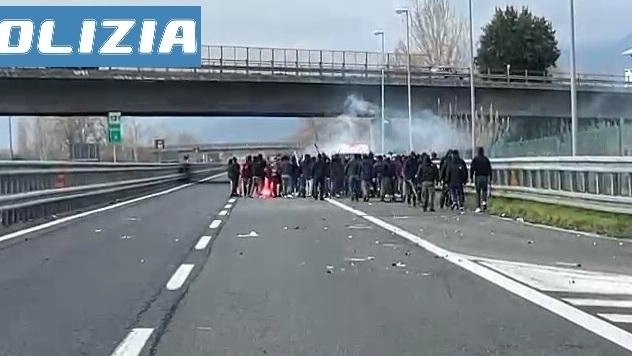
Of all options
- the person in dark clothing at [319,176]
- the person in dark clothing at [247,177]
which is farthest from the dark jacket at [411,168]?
the person in dark clothing at [247,177]

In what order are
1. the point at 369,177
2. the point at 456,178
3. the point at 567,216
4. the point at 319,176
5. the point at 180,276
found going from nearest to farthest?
the point at 180,276
the point at 567,216
the point at 456,178
the point at 369,177
the point at 319,176

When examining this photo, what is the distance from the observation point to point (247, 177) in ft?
129

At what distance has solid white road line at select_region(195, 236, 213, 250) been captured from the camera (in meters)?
15.5

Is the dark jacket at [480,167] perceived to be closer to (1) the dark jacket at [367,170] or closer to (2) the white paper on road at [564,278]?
(1) the dark jacket at [367,170]

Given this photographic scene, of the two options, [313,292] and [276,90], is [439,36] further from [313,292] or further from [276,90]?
[313,292]

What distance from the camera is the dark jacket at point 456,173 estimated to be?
26641 mm

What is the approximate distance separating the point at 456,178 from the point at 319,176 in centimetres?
1102

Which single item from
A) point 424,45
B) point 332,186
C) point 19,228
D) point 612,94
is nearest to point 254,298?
point 19,228

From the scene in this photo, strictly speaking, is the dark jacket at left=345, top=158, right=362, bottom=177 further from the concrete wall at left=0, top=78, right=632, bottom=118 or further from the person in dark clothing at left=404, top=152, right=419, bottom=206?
the concrete wall at left=0, top=78, right=632, bottom=118

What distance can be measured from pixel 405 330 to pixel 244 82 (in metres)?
48.0

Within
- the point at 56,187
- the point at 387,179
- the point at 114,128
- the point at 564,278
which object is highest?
the point at 114,128

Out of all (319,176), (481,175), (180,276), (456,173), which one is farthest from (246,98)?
(180,276)

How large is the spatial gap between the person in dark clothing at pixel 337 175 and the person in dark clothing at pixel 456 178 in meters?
A: 10.2

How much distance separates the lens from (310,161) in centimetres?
3850
